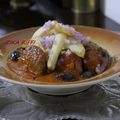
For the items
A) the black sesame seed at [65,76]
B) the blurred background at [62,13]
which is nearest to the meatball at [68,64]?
the black sesame seed at [65,76]

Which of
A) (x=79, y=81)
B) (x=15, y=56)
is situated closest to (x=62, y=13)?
(x=15, y=56)

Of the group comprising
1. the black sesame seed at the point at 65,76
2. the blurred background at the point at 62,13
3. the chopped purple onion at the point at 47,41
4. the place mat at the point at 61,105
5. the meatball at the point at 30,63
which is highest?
the blurred background at the point at 62,13

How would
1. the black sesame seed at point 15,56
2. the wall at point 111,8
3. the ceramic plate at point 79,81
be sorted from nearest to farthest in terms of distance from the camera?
the ceramic plate at point 79,81, the black sesame seed at point 15,56, the wall at point 111,8

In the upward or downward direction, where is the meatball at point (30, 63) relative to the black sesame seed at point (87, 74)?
upward

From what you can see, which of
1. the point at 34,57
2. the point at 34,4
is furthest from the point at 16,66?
the point at 34,4

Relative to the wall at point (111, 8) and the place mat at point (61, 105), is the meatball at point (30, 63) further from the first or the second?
the wall at point (111, 8)

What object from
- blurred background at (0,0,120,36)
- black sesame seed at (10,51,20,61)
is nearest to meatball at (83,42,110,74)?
black sesame seed at (10,51,20,61)

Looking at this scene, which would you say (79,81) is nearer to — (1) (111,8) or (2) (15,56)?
(2) (15,56)

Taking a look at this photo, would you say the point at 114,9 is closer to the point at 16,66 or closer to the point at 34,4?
the point at 34,4
